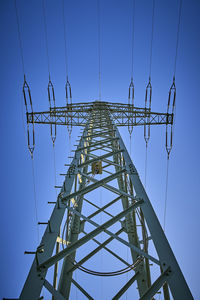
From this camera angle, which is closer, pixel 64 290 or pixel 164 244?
pixel 164 244

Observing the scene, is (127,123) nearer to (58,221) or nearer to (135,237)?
(135,237)

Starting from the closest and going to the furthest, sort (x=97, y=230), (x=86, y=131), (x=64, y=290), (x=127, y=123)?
(x=97, y=230) → (x=64, y=290) → (x=86, y=131) → (x=127, y=123)

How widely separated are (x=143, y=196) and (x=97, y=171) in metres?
2.60

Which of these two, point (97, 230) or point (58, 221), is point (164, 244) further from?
point (58, 221)

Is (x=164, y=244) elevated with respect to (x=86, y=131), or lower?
lower

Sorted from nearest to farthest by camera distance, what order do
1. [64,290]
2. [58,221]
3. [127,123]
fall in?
[58,221] < [64,290] < [127,123]

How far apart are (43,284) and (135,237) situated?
142 inches

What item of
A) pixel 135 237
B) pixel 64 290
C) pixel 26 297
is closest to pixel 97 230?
pixel 26 297

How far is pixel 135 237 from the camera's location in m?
5.64
